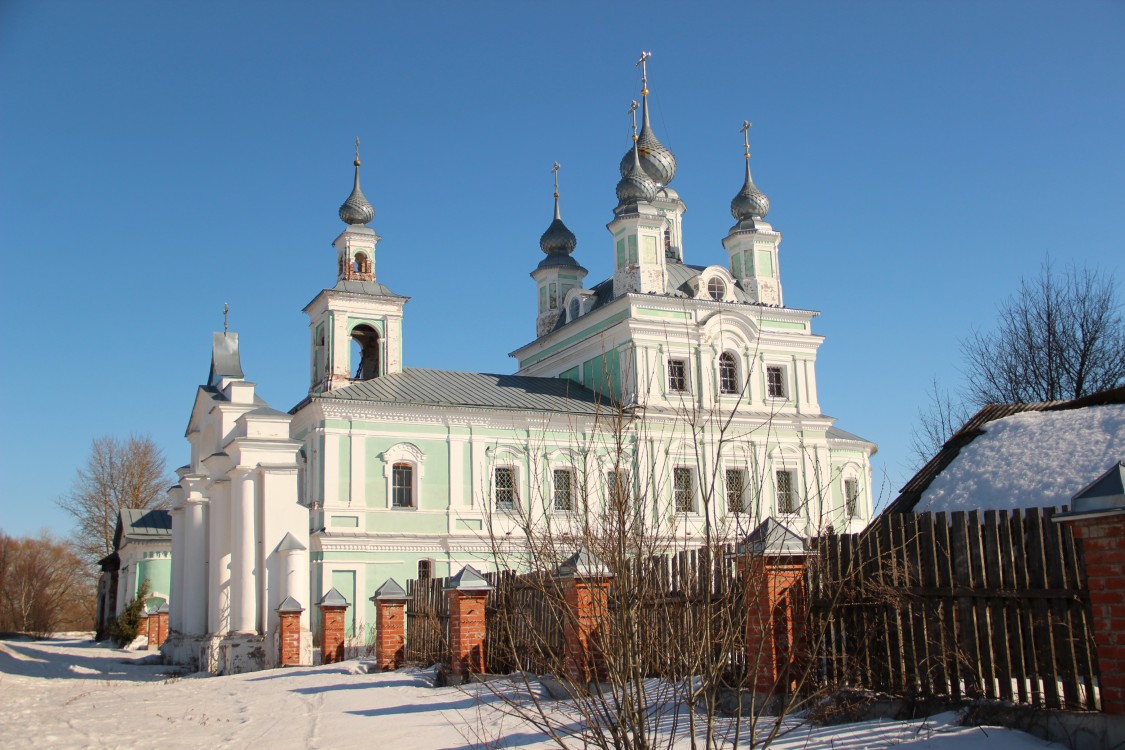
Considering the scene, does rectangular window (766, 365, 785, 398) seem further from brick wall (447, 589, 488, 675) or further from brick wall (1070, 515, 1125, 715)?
brick wall (1070, 515, 1125, 715)

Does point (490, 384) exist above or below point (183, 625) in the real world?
above

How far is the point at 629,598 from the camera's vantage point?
5.77m

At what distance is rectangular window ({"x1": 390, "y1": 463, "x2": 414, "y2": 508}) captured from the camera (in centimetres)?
2658

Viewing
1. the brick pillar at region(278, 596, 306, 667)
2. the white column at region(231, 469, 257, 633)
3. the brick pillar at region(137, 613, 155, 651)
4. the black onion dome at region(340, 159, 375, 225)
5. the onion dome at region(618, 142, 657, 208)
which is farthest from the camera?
the brick pillar at region(137, 613, 155, 651)

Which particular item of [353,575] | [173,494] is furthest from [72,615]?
[353,575]

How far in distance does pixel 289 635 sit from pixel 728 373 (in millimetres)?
15960

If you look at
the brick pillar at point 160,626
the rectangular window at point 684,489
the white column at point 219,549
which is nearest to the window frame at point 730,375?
the rectangular window at point 684,489

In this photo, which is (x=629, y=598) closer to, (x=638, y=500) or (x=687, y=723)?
(x=638, y=500)

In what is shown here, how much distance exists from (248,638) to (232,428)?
16.0ft

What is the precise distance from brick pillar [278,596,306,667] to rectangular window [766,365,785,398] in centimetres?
1659

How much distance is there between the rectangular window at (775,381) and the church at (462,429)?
0.06m

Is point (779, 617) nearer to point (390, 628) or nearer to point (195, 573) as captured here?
point (390, 628)

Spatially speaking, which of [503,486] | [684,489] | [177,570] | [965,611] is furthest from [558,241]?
[965,611]

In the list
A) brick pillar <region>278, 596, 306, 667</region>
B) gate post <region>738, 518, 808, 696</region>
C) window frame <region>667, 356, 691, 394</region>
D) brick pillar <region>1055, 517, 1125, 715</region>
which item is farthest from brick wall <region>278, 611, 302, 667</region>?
brick pillar <region>1055, 517, 1125, 715</region>
